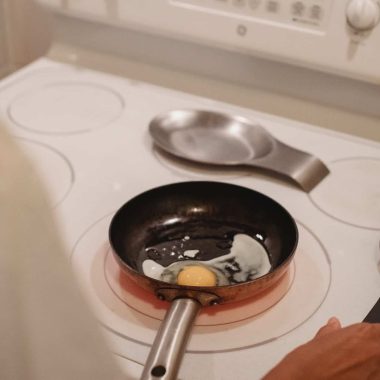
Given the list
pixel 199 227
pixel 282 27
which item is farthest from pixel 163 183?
pixel 282 27

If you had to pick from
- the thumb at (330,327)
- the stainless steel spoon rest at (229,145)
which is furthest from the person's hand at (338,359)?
the stainless steel spoon rest at (229,145)

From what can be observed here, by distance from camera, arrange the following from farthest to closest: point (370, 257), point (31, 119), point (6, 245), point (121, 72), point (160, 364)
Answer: point (121, 72) < point (31, 119) < point (370, 257) < point (160, 364) < point (6, 245)

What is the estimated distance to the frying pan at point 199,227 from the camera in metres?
0.52

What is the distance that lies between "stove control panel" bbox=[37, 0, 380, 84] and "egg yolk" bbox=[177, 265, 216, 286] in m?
0.36

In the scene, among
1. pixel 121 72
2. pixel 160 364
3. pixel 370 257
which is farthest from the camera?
pixel 121 72

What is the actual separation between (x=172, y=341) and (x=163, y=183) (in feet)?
0.94

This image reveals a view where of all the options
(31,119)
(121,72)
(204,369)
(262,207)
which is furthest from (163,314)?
(121,72)

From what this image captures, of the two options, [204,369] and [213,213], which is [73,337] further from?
[213,213]

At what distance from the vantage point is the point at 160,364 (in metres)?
0.45

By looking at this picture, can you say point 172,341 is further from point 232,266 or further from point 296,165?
point 296,165

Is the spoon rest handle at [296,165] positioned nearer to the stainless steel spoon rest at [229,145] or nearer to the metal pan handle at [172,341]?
the stainless steel spoon rest at [229,145]

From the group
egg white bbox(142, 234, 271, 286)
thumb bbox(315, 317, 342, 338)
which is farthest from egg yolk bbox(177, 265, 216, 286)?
thumb bbox(315, 317, 342, 338)

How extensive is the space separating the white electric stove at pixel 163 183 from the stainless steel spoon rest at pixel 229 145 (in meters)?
0.01

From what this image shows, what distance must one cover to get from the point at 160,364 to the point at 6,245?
0.18m
